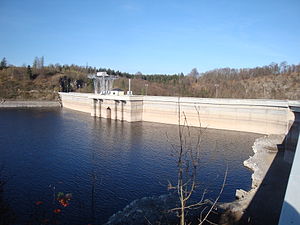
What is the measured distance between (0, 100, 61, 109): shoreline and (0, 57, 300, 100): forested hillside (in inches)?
227

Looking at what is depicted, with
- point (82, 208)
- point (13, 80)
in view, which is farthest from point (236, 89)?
point (13, 80)

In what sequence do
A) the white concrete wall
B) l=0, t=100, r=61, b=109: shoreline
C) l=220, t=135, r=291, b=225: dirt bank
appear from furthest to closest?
l=0, t=100, r=61, b=109: shoreline < the white concrete wall < l=220, t=135, r=291, b=225: dirt bank

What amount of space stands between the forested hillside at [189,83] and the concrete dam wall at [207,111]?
68.9ft

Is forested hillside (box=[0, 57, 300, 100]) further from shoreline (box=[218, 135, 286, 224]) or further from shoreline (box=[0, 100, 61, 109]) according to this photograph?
shoreline (box=[218, 135, 286, 224])

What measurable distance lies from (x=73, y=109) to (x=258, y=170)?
44.7 m

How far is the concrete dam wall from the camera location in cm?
2389

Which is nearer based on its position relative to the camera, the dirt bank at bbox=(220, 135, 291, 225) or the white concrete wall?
the dirt bank at bbox=(220, 135, 291, 225)

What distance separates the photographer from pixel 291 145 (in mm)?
15828

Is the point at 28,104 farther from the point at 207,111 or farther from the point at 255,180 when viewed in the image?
the point at 255,180

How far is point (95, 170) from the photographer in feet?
45.9

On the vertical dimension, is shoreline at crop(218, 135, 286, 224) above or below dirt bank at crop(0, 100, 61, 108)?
below

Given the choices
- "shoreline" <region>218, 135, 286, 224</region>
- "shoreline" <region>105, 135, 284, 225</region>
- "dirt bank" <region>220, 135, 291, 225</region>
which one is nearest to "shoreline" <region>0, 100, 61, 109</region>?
"shoreline" <region>218, 135, 286, 224</region>

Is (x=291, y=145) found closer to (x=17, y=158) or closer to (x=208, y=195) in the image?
(x=208, y=195)

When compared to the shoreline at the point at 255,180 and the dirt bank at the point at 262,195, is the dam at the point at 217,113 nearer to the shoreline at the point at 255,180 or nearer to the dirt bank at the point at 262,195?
the shoreline at the point at 255,180
